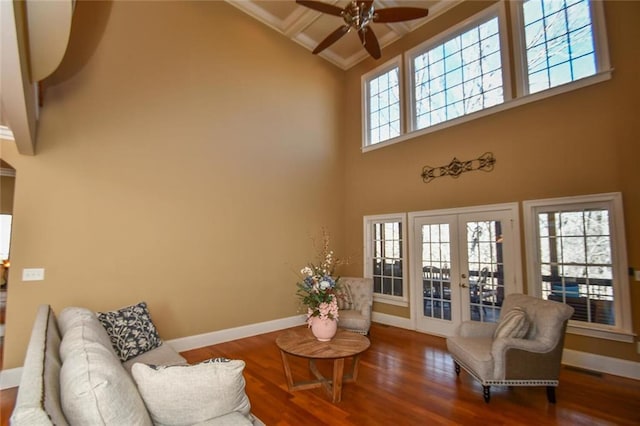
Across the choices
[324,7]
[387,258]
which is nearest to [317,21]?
[324,7]

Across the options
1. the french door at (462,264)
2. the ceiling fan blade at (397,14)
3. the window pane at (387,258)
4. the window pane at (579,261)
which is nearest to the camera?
the ceiling fan blade at (397,14)

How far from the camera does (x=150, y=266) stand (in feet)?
13.6

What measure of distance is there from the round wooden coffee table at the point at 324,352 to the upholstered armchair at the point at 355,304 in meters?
1.22

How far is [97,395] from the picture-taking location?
1204 mm

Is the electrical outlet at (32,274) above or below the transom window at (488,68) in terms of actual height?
below

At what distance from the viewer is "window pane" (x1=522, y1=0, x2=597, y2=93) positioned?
13.3 feet

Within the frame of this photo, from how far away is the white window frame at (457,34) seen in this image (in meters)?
4.69

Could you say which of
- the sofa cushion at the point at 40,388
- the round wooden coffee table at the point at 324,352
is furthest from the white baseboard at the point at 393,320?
the sofa cushion at the point at 40,388

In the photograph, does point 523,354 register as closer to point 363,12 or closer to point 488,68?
point 363,12

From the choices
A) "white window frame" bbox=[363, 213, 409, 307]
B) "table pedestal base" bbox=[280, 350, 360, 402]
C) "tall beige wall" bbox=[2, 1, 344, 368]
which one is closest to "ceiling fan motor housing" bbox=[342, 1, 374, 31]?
"tall beige wall" bbox=[2, 1, 344, 368]

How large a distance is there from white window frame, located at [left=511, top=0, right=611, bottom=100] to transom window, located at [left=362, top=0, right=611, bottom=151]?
1 centimetres

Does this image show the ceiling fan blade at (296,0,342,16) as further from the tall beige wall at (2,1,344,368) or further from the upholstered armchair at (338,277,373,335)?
the upholstered armchair at (338,277,373,335)

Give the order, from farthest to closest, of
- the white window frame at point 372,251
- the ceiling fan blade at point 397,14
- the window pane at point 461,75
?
1. the white window frame at point 372,251
2. the window pane at point 461,75
3. the ceiling fan blade at point 397,14

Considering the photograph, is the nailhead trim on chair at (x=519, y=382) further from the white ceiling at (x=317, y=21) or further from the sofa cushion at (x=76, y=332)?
the white ceiling at (x=317, y=21)
